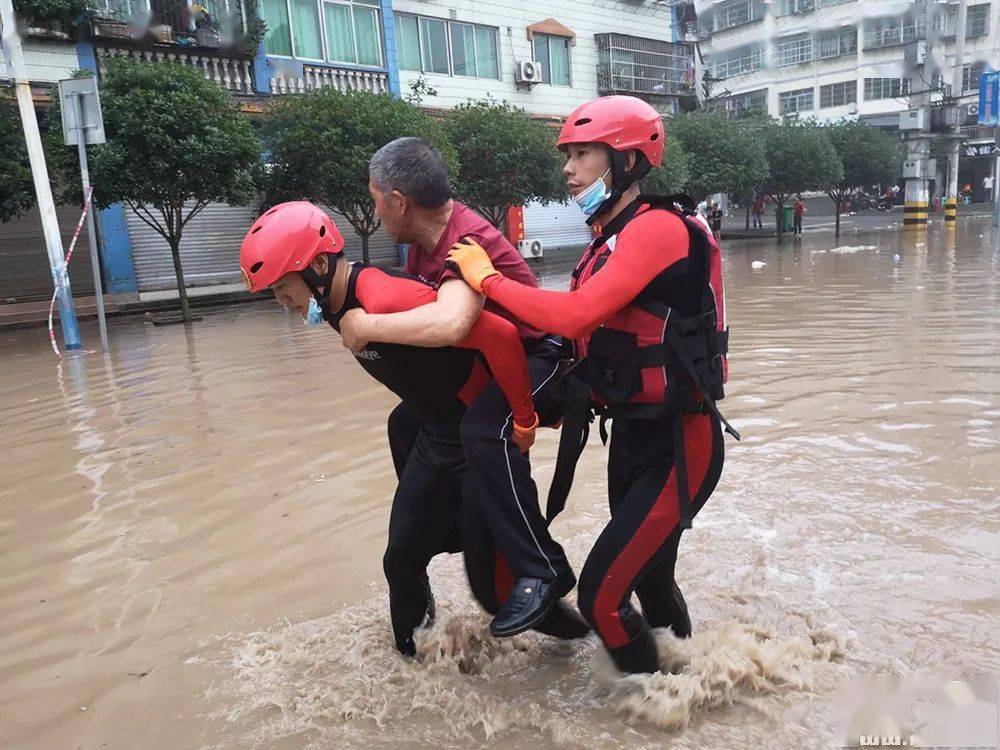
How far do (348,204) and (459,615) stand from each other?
14.5 m

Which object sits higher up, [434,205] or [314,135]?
[314,135]

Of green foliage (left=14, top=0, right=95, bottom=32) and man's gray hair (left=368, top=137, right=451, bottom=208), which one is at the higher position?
green foliage (left=14, top=0, right=95, bottom=32)

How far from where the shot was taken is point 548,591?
2756mm

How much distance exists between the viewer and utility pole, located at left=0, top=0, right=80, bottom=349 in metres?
10.8

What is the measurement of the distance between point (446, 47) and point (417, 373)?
79.7 ft

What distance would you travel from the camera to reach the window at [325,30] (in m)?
21.0

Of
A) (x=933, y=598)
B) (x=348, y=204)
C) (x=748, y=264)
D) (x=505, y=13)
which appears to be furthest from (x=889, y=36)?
(x=933, y=598)

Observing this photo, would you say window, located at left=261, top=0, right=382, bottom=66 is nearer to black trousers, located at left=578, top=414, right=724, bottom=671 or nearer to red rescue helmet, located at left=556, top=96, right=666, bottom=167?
red rescue helmet, located at left=556, top=96, right=666, bottom=167

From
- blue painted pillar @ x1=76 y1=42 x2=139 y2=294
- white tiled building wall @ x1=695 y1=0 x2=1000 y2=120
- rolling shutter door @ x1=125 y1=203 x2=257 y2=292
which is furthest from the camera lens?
white tiled building wall @ x1=695 y1=0 x2=1000 y2=120

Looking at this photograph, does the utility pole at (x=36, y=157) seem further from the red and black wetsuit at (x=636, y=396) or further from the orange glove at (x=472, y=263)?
the red and black wetsuit at (x=636, y=396)

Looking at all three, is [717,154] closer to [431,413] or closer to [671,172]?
[671,172]

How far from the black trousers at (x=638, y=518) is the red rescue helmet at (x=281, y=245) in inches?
42.4

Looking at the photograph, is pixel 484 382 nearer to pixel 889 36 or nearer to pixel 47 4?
pixel 47 4

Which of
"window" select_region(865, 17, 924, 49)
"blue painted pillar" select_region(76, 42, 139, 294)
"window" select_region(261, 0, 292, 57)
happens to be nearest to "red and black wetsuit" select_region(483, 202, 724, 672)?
"blue painted pillar" select_region(76, 42, 139, 294)
